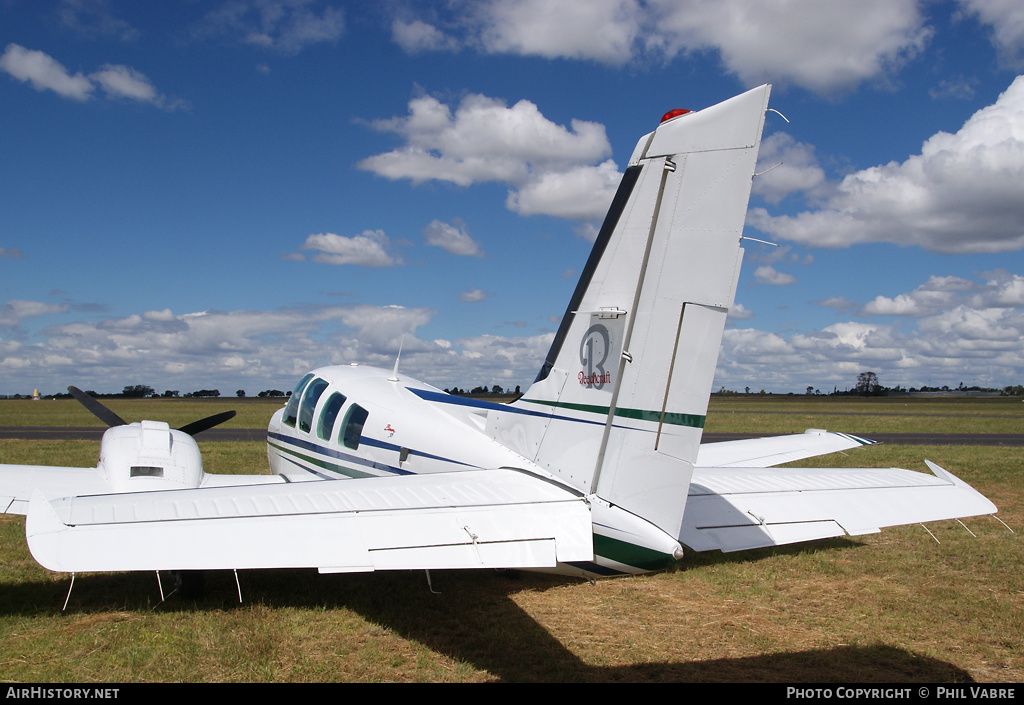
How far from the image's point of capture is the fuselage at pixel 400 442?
4.89m

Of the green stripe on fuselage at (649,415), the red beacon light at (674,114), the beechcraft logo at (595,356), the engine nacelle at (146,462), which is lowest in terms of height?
the engine nacelle at (146,462)

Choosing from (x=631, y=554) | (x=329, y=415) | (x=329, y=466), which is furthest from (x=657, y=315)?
(x=329, y=466)

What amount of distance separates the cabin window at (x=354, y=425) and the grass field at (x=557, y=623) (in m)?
1.71

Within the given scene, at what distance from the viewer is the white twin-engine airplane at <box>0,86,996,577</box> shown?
3.93 meters

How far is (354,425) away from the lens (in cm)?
767

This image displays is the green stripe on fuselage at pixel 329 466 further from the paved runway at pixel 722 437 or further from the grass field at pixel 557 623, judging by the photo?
the paved runway at pixel 722 437

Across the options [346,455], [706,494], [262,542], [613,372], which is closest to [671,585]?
[706,494]

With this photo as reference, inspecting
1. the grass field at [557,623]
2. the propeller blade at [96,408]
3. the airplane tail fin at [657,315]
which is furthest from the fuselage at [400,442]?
the propeller blade at [96,408]

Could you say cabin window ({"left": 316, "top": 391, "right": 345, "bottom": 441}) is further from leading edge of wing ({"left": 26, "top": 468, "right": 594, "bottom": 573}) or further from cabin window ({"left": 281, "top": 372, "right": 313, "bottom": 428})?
leading edge of wing ({"left": 26, "top": 468, "right": 594, "bottom": 573})

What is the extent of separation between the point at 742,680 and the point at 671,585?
258 cm

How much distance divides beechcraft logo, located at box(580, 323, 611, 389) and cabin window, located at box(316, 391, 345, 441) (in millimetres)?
3810

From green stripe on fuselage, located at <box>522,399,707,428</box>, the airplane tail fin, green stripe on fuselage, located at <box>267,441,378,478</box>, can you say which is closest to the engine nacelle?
green stripe on fuselage, located at <box>267,441,378,478</box>

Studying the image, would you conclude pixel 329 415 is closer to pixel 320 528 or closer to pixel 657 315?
pixel 320 528

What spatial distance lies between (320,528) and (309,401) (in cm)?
489
